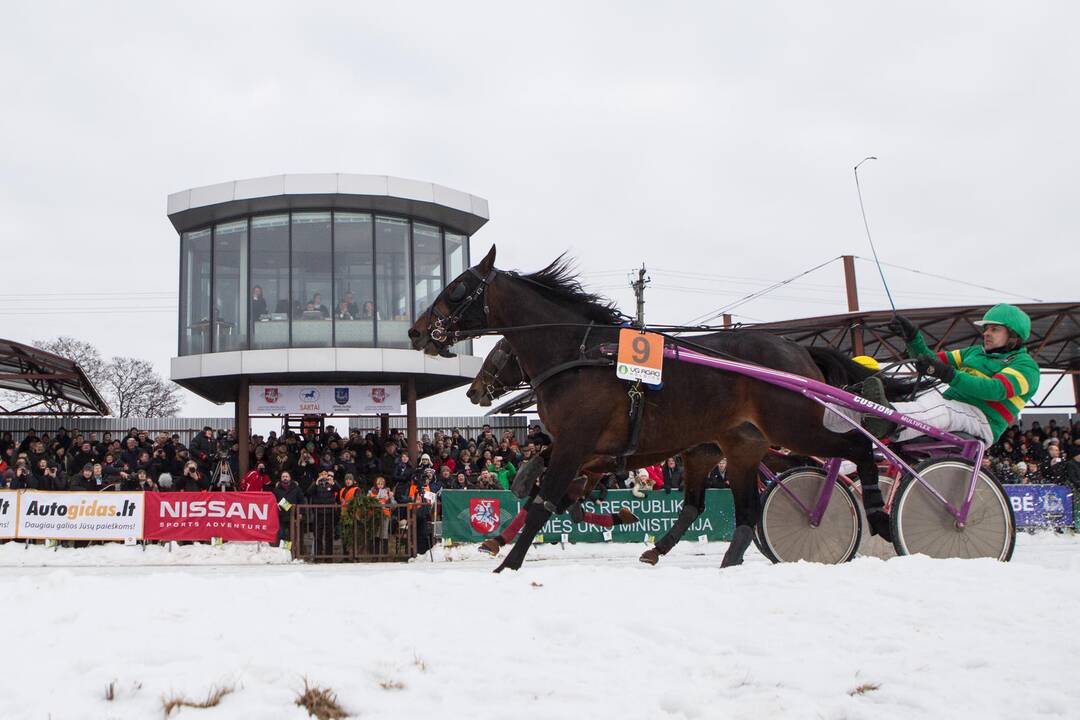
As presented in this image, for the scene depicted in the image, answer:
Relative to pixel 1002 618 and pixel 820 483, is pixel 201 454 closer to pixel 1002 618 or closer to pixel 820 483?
pixel 820 483

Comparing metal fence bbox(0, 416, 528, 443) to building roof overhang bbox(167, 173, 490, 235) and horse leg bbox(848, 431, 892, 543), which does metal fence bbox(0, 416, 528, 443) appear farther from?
horse leg bbox(848, 431, 892, 543)

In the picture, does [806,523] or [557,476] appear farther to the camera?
[806,523]

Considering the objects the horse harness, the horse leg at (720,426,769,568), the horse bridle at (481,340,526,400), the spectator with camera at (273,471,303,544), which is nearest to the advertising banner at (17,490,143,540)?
the spectator with camera at (273,471,303,544)

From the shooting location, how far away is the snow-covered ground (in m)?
3.56

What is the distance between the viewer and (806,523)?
796 centimetres

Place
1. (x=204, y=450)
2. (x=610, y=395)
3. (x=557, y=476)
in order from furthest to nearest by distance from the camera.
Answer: (x=204, y=450), (x=610, y=395), (x=557, y=476)

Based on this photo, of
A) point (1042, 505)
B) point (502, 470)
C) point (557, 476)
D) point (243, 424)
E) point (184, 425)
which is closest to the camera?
point (557, 476)

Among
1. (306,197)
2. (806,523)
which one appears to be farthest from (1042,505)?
(306,197)

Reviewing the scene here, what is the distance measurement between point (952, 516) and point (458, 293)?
13.6 feet

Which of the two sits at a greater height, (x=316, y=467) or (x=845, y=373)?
(x=845, y=373)

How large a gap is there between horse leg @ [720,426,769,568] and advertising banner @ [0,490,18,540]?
1413 centimetres

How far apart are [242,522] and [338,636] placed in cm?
1384

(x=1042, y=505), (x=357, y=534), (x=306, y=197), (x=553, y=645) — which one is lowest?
(x=357, y=534)

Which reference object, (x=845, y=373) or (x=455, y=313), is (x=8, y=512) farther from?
(x=845, y=373)
